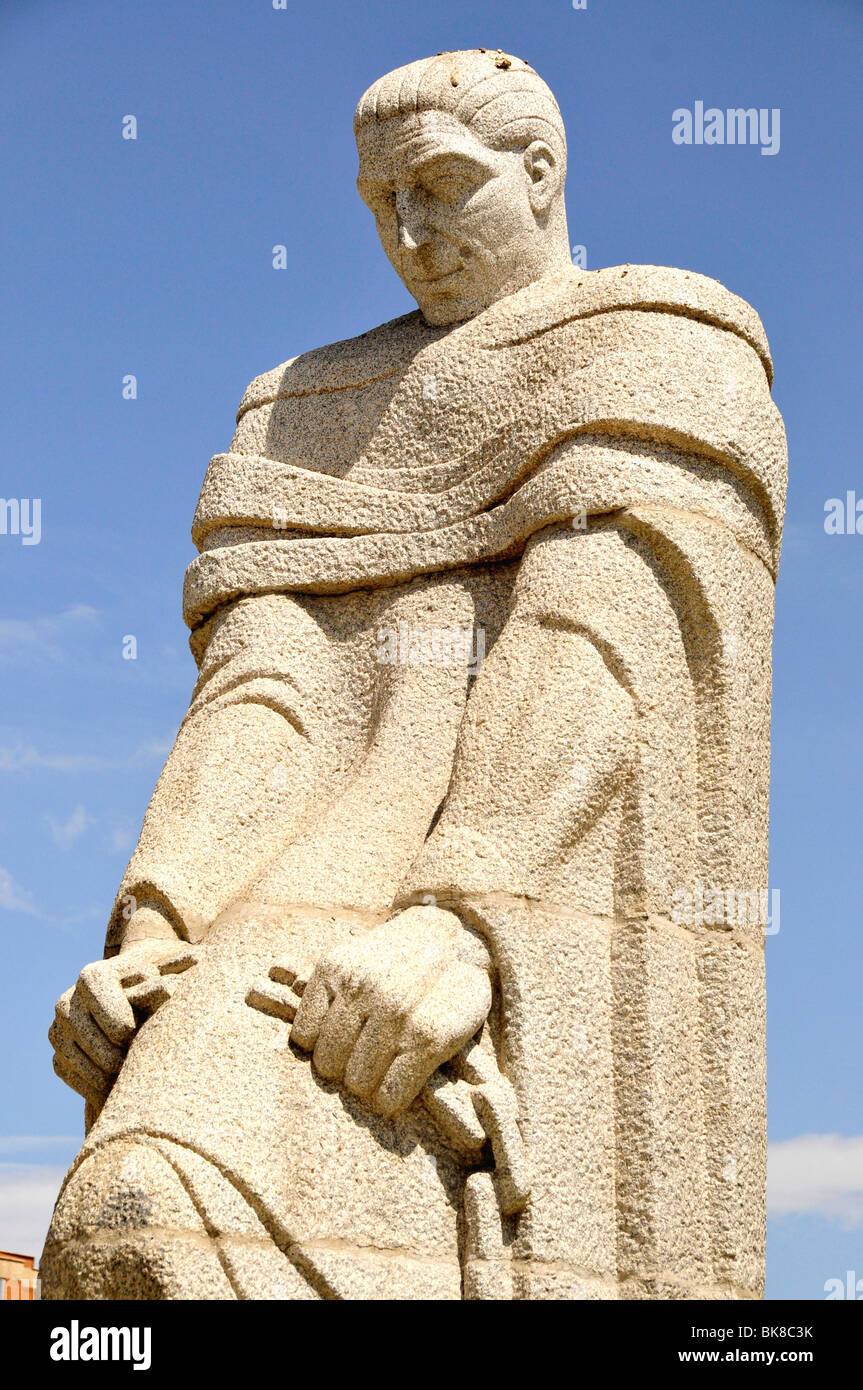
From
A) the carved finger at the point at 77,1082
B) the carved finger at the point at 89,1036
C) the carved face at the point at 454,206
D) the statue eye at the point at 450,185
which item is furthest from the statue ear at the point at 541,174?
the carved finger at the point at 77,1082

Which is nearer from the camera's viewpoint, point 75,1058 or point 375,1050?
point 375,1050

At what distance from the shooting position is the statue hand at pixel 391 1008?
16.2ft

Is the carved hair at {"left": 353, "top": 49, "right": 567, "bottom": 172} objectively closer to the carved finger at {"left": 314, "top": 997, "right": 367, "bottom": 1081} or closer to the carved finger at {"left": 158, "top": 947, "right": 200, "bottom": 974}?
the carved finger at {"left": 158, "top": 947, "right": 200, "bottom": 974}

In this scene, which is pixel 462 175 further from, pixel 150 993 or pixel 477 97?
pixel 150 993

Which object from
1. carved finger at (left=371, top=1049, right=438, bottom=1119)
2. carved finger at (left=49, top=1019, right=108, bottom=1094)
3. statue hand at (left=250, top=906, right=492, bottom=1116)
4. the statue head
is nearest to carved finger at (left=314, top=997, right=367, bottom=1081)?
statue hand at (left=250, top=906, right=492, bottom=1116)

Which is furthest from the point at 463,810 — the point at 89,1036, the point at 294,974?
the point at 89,1036

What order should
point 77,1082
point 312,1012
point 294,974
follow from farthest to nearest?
point 77,1082
point 294,974
point 312,1012

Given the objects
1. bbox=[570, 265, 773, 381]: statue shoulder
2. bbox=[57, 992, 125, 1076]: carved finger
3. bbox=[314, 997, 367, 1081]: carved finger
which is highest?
bbox=[570, 265, 773, 381]: statue shoulder

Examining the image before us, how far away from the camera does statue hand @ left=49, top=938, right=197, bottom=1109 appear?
17.6 ft

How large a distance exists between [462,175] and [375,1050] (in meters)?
3.15

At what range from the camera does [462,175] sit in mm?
6586

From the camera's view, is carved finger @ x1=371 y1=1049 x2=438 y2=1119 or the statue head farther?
the statue head

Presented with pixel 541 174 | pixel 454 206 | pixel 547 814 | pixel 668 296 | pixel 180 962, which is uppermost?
pixel 541 174

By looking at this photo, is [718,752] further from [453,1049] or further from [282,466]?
[282,466]
